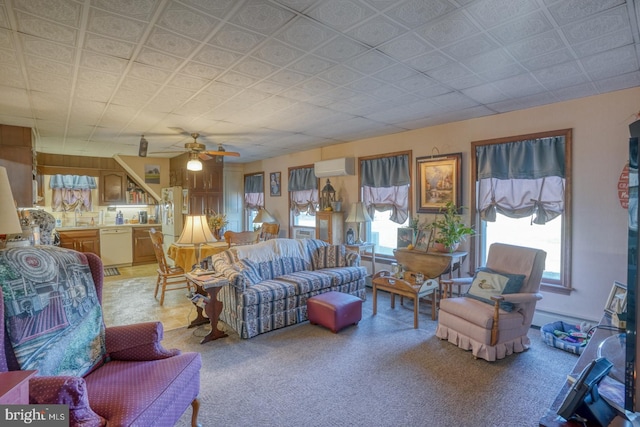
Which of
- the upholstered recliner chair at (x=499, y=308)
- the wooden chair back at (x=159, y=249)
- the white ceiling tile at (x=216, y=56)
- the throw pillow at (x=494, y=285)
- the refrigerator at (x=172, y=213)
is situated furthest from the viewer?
the refrigerator at (x=172, y=213)

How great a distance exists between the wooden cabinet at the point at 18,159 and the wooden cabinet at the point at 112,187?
2.64m

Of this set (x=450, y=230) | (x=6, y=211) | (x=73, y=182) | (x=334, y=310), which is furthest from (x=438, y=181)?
(x=73, y=182)

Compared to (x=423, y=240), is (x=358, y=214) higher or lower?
higher

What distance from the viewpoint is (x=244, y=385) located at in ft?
7.93

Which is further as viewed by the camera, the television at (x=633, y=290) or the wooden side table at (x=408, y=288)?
the wooden side table at (x=408, y=288)

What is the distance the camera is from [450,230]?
154 inches

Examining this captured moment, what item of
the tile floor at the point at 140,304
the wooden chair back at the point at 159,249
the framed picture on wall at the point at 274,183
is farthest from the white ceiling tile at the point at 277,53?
the framed picture on wall at the point at 274,183

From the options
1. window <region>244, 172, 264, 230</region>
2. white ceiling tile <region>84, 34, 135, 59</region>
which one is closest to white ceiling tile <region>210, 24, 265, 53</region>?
white ceiling tile <region>84, 34, 135, 59</region>

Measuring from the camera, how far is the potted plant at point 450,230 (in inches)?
153

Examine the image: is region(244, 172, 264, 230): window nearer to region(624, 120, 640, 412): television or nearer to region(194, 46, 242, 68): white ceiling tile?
region(194, 46, 242, 68): white ceiling tile

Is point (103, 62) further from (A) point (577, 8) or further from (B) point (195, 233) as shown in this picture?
(A) point (577, 8)

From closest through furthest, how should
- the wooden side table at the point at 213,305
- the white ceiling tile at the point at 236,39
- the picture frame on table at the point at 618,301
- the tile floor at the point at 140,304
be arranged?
1. the white ceiling tile at the point at 236,39
2. the picture frame on table at the point at 618,301
3. the wooden side table at the point at 213,305
4. the tile floor at the point at 140,304

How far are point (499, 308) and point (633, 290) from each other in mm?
2214

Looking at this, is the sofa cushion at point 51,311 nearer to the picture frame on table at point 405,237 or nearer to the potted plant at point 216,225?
the picture frame on table at point 405,237
